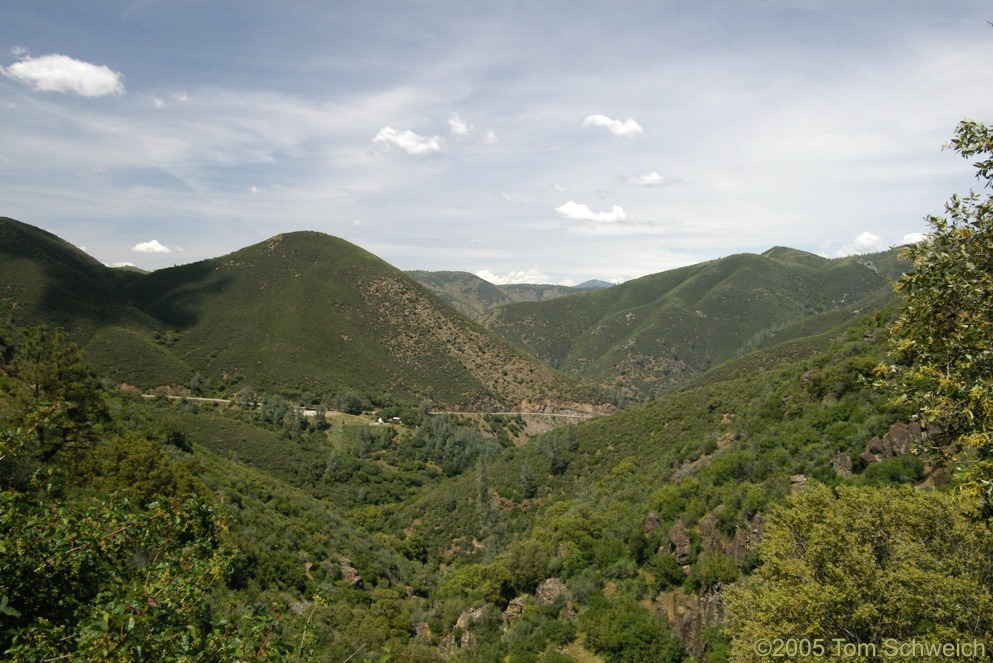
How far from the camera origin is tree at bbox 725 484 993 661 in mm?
8273

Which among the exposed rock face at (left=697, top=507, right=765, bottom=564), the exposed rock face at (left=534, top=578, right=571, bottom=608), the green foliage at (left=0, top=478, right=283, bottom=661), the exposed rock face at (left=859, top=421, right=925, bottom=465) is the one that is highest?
the green foliage at (left=0, top=478, right=283, bottom=661)

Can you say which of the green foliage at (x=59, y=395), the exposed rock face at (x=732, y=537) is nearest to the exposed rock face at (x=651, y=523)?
the exposed rock face at (x=732, y=537)

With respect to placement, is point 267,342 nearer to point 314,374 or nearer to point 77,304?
point 314,374

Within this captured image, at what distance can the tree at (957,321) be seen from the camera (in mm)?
5754

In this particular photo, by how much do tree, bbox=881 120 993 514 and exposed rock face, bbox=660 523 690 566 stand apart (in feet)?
52.2

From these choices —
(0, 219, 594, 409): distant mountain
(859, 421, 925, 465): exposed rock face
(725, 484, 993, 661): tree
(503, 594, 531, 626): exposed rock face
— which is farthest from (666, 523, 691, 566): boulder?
(0, 219, 594, 409): distant mountain

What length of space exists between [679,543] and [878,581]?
12.4 m

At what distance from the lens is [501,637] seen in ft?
75.9

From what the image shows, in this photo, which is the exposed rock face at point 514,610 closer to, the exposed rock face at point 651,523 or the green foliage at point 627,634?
the green foliage at point 627,634

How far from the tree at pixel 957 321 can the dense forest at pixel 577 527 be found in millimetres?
33

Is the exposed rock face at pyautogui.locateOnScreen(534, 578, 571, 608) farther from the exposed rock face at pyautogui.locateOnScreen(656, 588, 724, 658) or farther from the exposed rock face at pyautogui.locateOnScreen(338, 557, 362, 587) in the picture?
the exposed rock face at pyautogui.locateOnScreen(338, 557, 362, 587)

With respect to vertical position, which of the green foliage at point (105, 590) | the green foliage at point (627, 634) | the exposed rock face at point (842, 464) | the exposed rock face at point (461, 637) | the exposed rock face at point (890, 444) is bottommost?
the exposed rock face at point (461, 637)

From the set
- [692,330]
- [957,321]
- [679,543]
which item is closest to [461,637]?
[679,543]

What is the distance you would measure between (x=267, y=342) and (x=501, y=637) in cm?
7855
